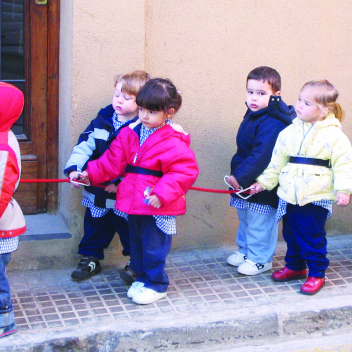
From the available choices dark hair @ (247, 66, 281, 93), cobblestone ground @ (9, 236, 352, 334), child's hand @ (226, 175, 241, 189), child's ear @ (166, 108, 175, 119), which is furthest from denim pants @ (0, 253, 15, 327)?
dark hair @ (247, 66, 281, 93)

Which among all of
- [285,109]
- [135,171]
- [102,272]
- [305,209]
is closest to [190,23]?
[285,109]

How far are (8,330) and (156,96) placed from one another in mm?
1513

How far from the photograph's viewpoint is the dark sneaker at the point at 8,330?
307 centimetres

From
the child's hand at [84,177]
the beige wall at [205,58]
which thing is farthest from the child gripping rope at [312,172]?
the child's hand at [84,177]

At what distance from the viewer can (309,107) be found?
3521 millimetres

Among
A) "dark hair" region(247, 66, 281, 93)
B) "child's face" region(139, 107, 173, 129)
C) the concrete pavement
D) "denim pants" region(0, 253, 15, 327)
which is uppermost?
"dark hair" region(247, 66, 281, 93)

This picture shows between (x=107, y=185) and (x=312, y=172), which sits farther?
(x=107, y=185)

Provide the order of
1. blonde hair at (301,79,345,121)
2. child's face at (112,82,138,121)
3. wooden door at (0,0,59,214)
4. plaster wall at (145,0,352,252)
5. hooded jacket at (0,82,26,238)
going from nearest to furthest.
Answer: hooded jacket at (0,82,26,238), blonde hair at (301,79,345,121), child's face at (112,82,138,121), wooden door at (0,0,59,214), plaster wall at (145,0,352,252)

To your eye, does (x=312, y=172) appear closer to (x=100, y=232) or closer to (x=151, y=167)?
(x=151, y=167)

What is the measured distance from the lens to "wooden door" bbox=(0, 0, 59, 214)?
394cm

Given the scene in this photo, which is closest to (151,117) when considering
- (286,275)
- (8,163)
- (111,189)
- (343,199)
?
(111,189)

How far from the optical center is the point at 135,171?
135 inches

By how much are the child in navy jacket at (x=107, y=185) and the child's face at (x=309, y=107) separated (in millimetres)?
971

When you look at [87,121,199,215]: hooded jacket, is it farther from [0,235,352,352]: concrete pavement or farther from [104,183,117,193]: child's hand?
[0,235,352,352]: concrete pavement
